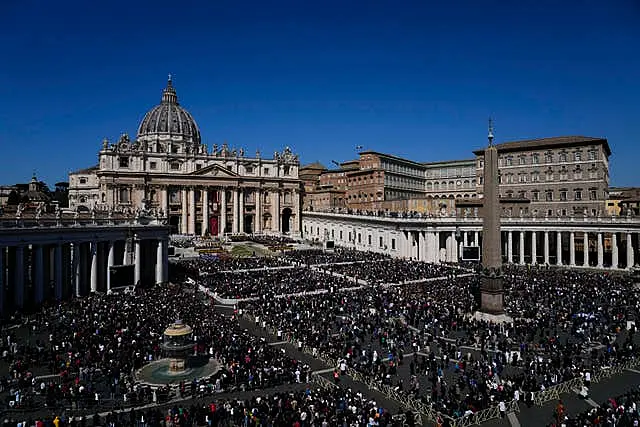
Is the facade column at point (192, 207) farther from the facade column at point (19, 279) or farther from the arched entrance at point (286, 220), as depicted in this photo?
the facade column at point (19, 279)

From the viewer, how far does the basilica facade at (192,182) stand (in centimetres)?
8088

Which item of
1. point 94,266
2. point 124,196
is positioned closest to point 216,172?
point 124,196

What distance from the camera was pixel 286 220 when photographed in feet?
321

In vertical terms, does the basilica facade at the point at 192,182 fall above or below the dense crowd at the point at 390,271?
above

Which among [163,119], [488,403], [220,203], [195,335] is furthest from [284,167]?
[488,403]

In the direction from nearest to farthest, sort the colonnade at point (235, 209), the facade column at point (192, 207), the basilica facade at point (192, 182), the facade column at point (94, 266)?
the facade column at point (94, 266)
the basilica facade at point (192, 182)
the facade column at point (192, 207)
the colonnade at point (235, 209)

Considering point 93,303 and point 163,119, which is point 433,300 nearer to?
point 93,303

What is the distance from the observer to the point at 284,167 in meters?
96.4

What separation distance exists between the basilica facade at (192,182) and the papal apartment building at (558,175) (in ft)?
141

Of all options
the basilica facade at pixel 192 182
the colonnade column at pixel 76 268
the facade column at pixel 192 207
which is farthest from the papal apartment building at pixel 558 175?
the facade column at pixel 192 207

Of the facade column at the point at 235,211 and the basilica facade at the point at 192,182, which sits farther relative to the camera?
the facade column at the point at 235,211

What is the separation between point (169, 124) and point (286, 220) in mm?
33165

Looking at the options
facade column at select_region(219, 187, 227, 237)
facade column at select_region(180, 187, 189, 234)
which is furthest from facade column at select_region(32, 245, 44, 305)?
facade column at select_region(219, 187, 227, 237)

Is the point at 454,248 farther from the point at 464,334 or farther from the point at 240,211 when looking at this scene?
the point at 240,211
